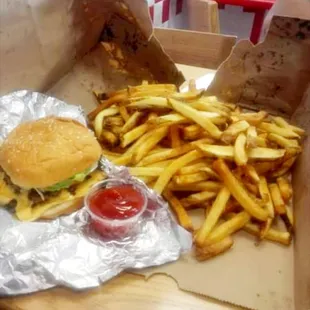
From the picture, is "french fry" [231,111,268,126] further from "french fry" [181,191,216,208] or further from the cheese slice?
the cheese slice

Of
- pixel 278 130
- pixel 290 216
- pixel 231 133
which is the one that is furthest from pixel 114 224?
pixel 278 130

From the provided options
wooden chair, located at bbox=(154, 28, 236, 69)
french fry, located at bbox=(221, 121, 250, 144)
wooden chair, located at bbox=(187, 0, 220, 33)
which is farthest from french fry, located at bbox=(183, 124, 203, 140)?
wooden chair, located at bbox=(187, 0, 220, 33)

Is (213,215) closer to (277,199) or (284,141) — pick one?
(277,199)

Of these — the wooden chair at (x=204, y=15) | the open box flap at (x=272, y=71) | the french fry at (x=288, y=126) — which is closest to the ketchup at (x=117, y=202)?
the french fry at (x=288, y=126)

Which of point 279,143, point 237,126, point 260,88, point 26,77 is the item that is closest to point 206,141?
point 237,126

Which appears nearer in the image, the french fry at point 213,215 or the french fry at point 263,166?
the french fry at point 213,215

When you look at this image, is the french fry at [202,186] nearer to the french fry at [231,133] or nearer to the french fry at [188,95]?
the french fry at [231,133]
